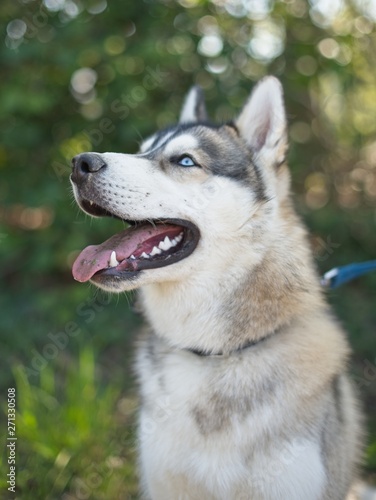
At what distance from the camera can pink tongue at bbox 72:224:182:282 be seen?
2498 mm

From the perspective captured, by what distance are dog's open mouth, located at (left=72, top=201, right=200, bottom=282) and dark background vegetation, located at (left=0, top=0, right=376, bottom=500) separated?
217 centimetres

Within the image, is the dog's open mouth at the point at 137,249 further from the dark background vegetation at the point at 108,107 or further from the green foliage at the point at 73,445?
the dark background vegetation at the point at 108,107

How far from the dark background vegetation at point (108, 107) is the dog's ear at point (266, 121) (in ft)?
6.84

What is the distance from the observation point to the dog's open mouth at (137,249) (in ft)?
8.14

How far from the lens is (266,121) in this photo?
2877 mm

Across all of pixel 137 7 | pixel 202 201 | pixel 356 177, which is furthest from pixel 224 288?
pixel 356 177

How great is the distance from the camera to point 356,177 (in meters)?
6.19

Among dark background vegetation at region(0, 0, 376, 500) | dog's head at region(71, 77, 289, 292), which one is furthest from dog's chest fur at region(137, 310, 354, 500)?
dark background vegetation at region(0, 0, 376, 500)

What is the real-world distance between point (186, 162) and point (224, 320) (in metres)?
0.72

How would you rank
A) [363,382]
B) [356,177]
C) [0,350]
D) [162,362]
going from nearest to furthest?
[162,362]
[363,382]
[0,350]
[356,177]

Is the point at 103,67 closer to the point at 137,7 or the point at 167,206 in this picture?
the point at 137,7

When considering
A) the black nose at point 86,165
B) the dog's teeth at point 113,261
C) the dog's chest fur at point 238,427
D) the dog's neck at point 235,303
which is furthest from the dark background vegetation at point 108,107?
the black nose at point 86,165

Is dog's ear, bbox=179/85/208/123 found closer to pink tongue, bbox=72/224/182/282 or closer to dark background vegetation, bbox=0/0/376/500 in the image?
pink tongue, bbox=72/224/182/282

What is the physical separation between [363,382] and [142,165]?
292cm
